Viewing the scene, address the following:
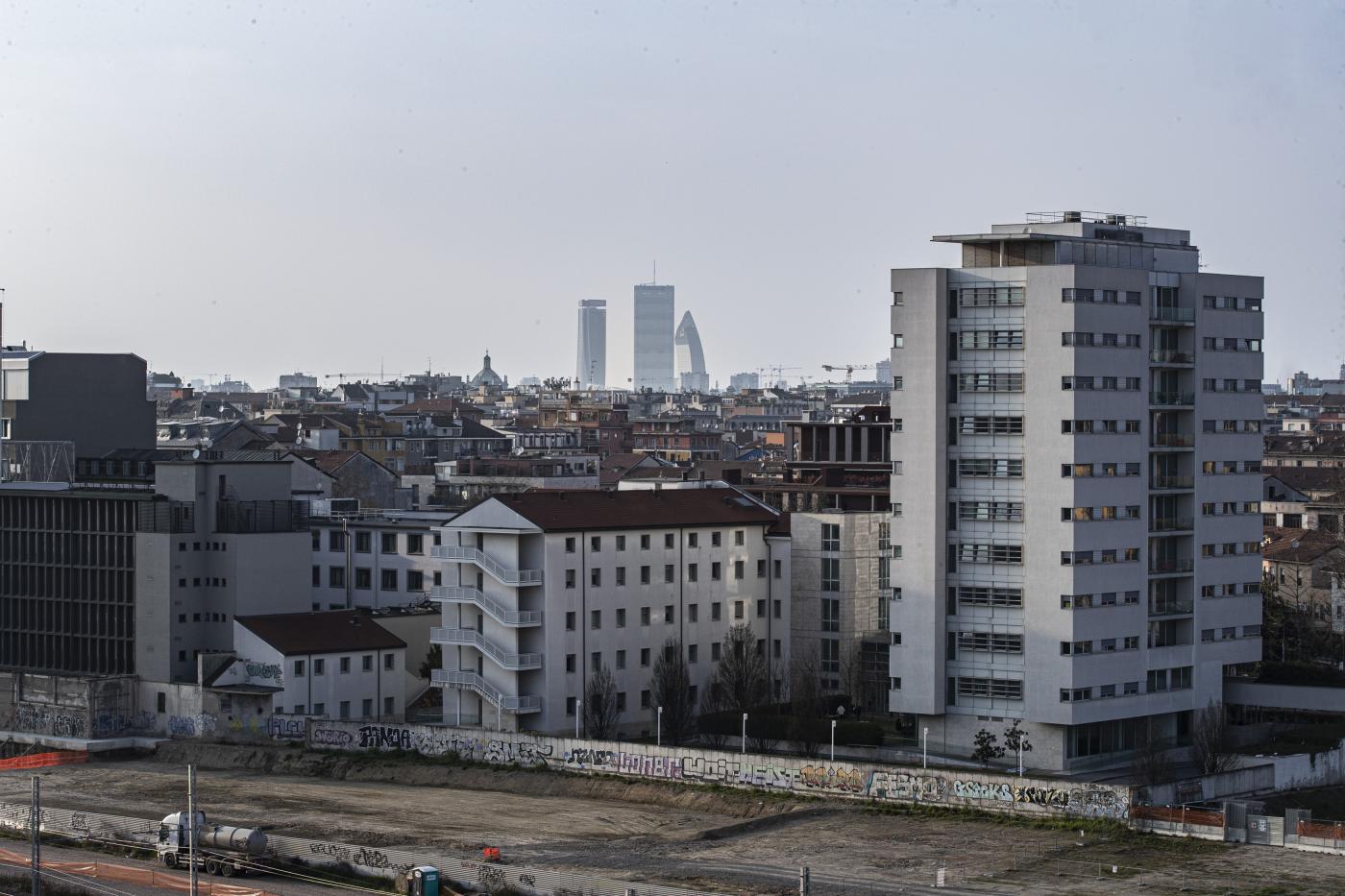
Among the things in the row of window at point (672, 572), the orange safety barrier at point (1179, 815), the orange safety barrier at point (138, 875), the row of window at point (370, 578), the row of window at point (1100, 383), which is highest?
the row of window at point (1100, 383)

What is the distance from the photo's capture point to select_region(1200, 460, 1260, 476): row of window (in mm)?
95750

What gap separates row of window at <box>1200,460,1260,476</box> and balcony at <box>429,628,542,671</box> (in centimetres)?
2979

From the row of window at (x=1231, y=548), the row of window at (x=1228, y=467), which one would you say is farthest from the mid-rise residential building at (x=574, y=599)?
the row of window at (x=1228, y=467)

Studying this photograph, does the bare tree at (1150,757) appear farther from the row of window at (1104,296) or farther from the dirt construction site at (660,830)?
the row of window at (1104,296)

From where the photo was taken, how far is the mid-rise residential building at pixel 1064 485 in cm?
9038

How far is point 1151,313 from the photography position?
93562 mm

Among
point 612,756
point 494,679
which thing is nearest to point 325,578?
point 494,679

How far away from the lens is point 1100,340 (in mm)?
91125

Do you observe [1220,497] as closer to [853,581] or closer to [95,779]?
[853,581]

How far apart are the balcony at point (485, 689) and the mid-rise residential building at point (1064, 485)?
51.1ft

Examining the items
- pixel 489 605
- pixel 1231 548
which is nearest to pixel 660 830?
pixel 489 605

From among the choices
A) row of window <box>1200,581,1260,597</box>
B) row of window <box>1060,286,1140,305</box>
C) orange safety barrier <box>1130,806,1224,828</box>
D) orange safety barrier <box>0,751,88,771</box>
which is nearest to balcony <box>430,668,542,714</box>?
orange safety barrier <box>0,751,88,771</box>

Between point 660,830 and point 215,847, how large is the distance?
1602 cm

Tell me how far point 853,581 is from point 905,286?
16452mm
